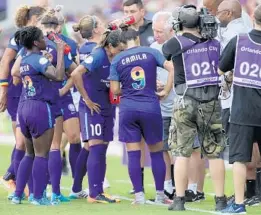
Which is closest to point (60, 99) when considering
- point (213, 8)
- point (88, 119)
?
point (88, 119)

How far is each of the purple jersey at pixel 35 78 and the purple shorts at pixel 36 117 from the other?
0.24 ft

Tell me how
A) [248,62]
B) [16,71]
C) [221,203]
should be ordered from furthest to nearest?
[16,71]
[221,203]
[248,62]

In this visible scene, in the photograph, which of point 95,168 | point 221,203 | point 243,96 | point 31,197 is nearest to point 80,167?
point 95,168

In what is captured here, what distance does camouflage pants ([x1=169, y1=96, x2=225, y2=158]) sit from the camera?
11.7 metres

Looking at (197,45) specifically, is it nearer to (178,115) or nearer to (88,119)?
(178,115)

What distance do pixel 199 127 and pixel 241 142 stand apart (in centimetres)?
64

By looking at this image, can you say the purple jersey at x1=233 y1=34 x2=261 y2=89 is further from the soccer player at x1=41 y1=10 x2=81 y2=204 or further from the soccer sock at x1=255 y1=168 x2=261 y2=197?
the soccer player at x1=41 y1=10 x2=81 y2=204

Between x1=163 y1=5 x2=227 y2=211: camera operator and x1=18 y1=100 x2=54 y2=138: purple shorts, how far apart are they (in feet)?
4.88

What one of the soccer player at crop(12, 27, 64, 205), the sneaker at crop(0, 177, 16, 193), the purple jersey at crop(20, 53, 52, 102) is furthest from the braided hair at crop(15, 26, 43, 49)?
the sneaker at crop(0, 177, 16, 193)

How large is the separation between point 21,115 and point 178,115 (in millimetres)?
1797

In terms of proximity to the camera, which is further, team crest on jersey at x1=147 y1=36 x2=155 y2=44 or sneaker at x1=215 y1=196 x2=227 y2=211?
team crest on jersey at x1=147 y1=36 x2=155 y2=44

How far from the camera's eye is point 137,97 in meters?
12.5

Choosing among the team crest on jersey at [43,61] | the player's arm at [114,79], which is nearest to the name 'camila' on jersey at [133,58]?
the player's arm at [114,79]

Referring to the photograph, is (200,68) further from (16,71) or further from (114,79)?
(16,71)
